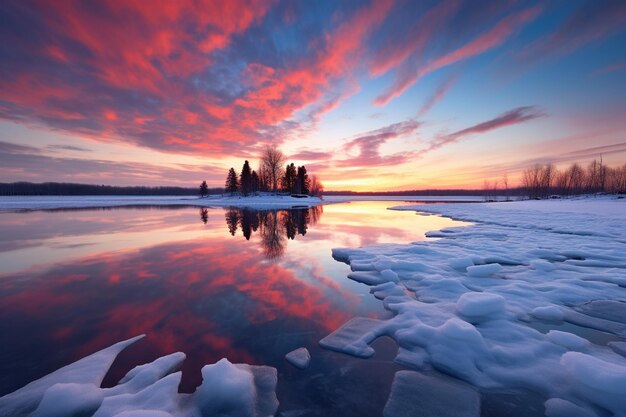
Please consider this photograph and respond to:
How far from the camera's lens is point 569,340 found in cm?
318

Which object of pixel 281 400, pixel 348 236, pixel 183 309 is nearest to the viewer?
pixel 281 400

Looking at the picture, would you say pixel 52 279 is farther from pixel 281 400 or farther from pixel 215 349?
pixel 281 400

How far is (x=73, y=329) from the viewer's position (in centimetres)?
355

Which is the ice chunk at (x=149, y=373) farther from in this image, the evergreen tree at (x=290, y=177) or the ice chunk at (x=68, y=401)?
the evergreen tree at (x=290, y=177)

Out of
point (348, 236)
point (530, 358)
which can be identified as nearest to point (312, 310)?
point (530, 358)

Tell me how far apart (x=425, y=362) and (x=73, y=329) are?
4735 mm

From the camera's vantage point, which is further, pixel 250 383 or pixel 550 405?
pixel 250 383

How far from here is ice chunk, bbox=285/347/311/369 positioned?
289 centimetres

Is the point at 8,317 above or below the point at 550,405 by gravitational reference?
above

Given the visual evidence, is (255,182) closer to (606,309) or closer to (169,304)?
(169,304)

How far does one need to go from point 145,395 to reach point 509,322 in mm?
4651

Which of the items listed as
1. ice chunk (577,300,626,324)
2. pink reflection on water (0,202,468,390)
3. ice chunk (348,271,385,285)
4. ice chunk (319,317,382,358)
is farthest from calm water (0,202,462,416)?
ice chunk (577,300,626,324)

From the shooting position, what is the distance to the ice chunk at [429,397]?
7.42 feet

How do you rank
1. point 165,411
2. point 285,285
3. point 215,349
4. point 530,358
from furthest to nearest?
point 285,285, point 215,349, point 530,358, point 165,411
